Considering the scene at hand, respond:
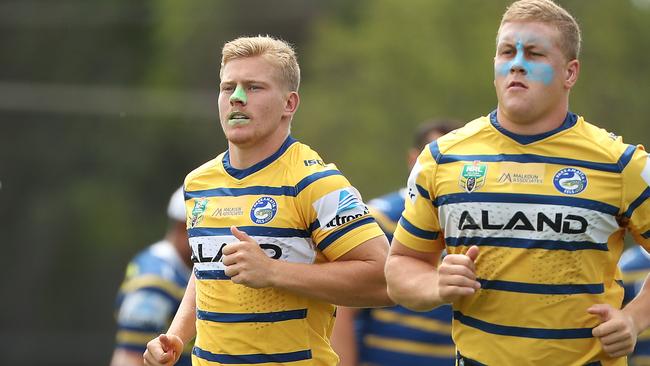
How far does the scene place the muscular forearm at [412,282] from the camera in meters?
5.49

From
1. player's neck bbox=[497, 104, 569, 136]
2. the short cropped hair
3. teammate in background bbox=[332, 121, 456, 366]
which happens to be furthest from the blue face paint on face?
the short cropped hair

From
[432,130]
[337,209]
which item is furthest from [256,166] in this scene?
[432,130]

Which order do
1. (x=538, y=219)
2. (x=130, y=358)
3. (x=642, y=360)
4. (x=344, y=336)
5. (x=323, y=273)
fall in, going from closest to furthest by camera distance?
(x=538, y=219), (x=323, y=273), (x=344, y=336), (x=642, y=360), (x=130, y=358)

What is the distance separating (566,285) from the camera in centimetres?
540

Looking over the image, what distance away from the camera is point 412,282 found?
5.56 m

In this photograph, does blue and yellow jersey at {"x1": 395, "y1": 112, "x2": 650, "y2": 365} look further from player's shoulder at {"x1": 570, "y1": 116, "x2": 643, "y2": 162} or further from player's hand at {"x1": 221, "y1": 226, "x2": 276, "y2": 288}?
player's hand at {"x1": 221, "y1": 226, "x2": 276, "y2": 288}

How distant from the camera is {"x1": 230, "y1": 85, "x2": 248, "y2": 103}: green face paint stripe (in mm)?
5953

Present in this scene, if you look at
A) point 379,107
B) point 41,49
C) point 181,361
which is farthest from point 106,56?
point 181,361

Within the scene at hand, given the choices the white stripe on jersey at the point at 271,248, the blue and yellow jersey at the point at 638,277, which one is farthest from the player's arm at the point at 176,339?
the blue and yellow jersey at the point at 638,277

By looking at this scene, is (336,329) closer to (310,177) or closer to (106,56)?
(310,177)

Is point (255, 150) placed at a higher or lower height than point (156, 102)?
lower

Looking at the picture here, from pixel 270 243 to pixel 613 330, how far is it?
142 cm

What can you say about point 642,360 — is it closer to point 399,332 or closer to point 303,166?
point 399,332

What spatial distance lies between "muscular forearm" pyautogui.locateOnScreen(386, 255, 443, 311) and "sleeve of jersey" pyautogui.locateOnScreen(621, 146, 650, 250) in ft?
2.50
